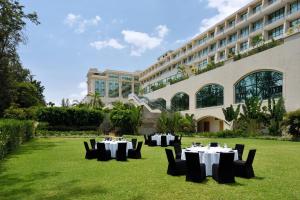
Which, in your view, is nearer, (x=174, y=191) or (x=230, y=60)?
(x=174, y=191)

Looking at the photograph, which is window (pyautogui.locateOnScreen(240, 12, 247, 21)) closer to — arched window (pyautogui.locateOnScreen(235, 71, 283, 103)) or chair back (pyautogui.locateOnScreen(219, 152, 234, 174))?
arched window (pyautogui.locateOnScreen(235, 71, 283, 103))

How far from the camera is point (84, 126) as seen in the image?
40312mm

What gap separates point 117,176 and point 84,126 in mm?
31560

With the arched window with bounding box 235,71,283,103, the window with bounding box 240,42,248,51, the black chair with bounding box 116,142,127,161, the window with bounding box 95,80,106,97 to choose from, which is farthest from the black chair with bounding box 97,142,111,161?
the window with bounding box 95,80,106,97

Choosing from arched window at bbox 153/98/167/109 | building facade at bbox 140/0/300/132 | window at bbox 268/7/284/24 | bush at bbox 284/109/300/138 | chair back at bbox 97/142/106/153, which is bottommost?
chair back at bbox 97/142/106/153

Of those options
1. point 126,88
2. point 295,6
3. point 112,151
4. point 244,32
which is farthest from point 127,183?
point 126,88

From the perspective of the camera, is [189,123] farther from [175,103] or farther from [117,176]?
[117,176]

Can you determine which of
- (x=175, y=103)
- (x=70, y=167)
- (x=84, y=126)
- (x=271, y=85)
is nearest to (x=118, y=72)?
(x=175, y=103)

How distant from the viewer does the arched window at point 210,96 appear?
129 ft

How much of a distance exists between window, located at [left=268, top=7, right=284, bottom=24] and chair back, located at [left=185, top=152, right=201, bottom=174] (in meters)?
42.7

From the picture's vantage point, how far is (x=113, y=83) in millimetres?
104188

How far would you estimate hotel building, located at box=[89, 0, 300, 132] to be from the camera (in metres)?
29.1

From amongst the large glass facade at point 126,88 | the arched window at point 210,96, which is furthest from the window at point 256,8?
the large glass facade at point 126,88

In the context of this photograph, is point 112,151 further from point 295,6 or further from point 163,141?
point 295,6
